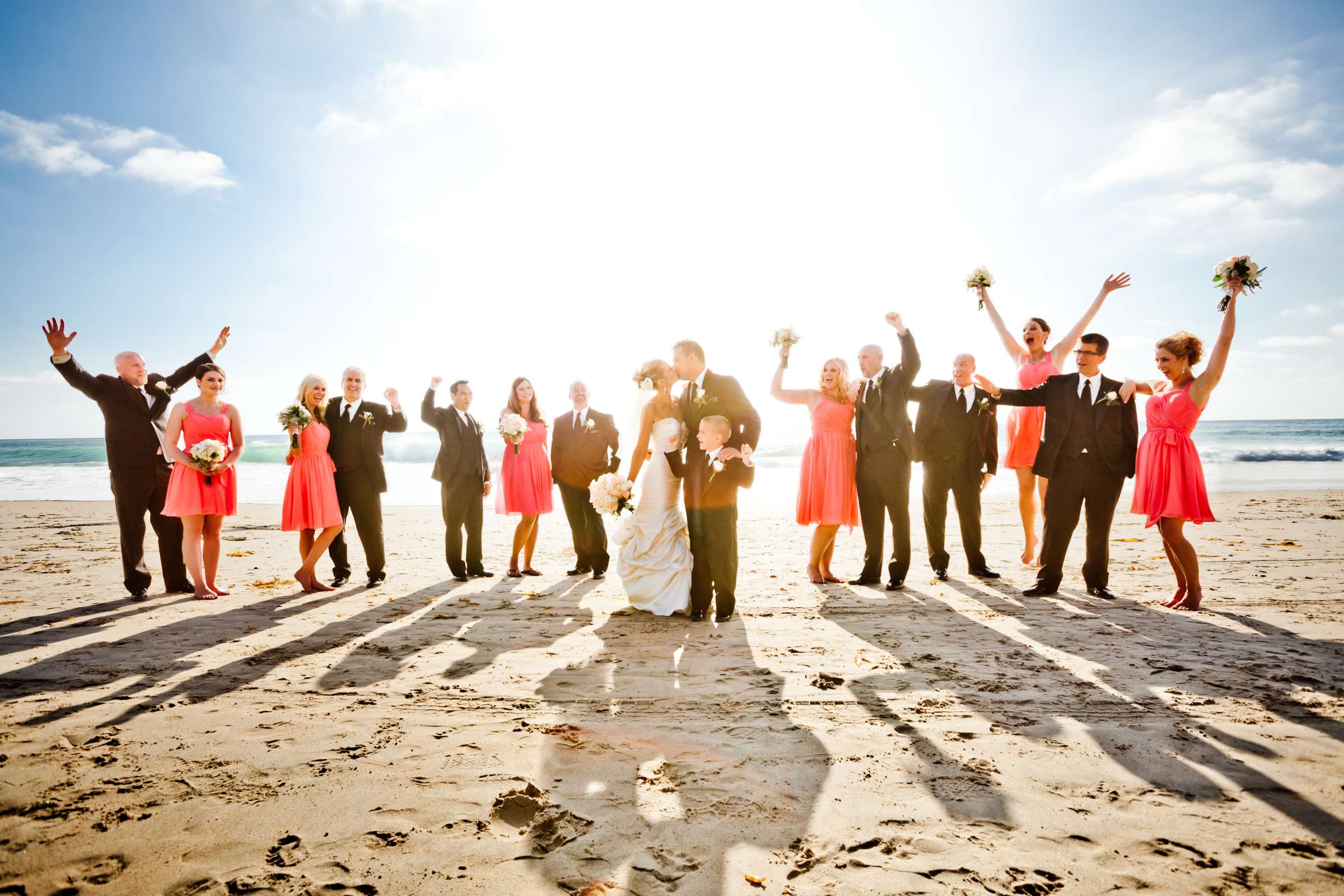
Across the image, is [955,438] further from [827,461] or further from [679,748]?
[679,748]

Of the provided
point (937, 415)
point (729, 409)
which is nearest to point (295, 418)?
point (729, 409)

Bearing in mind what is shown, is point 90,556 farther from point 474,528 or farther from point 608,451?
point 608,451

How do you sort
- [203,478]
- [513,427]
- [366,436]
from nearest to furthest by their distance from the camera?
[203,478]
[366,436]
[513,427]

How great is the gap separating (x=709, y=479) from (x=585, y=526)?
284cm

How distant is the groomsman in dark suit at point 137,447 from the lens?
6.75 m

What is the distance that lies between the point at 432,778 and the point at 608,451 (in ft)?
18.2

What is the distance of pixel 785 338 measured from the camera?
22.3 feet

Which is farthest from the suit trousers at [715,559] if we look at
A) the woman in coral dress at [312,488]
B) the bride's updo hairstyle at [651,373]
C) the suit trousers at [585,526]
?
the woman in coral dress at [312,488]

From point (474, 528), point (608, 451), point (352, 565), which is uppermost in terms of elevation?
point (608, 451)

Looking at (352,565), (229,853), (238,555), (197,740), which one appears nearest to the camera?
(229,853)

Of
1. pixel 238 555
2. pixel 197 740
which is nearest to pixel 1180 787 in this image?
pixel 197 740

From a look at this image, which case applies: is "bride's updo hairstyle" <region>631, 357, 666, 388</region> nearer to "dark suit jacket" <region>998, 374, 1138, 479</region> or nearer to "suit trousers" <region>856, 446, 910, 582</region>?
"suit trousers" <region>856, 446, 910, 582</region>

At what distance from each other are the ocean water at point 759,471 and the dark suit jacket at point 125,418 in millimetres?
11485

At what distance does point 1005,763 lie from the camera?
3.07 metres
